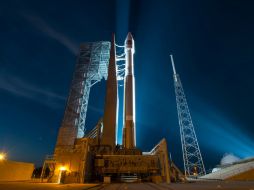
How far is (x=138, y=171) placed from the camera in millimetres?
21109

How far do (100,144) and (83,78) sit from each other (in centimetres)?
1350

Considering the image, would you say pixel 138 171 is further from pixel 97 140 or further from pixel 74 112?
pixel 74 112

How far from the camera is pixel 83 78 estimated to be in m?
33.1

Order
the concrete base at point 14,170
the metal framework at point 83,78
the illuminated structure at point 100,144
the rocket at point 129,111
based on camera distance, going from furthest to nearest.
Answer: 1. the metal framework at point 83,78
2. the rocket at point 129,111
3. the illuminated structure at point 100,144
4. the concrete base at point 14,170

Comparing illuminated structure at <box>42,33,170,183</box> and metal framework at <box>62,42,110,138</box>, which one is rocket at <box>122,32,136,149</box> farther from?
metal framework at <box>62,42,110,138</box>

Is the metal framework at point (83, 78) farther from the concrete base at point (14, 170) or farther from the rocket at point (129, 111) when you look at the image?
the concrete base at point (14, 170)

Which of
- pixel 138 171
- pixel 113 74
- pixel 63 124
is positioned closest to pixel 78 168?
pixel 138 171

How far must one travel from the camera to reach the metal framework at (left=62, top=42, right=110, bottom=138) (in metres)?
29.5

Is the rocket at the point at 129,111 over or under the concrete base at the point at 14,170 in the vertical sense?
over

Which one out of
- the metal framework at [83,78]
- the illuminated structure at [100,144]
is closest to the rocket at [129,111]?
the illuminated structure at [100,144]

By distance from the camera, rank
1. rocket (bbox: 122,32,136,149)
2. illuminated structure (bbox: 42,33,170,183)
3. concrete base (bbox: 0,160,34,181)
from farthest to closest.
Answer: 1. rocket (bbox: 122,32,136,149)
2. illuminated structure (bbox: 42,33,170,183)
3. concrete base (bbox: 0,160,34,181)

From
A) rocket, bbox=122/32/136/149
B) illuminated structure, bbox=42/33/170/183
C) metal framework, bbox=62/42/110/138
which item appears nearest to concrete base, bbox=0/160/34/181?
illuminated structure, bbox=42/33/170/183

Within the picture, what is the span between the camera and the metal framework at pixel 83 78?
2952cm

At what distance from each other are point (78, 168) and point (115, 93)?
13295mm
